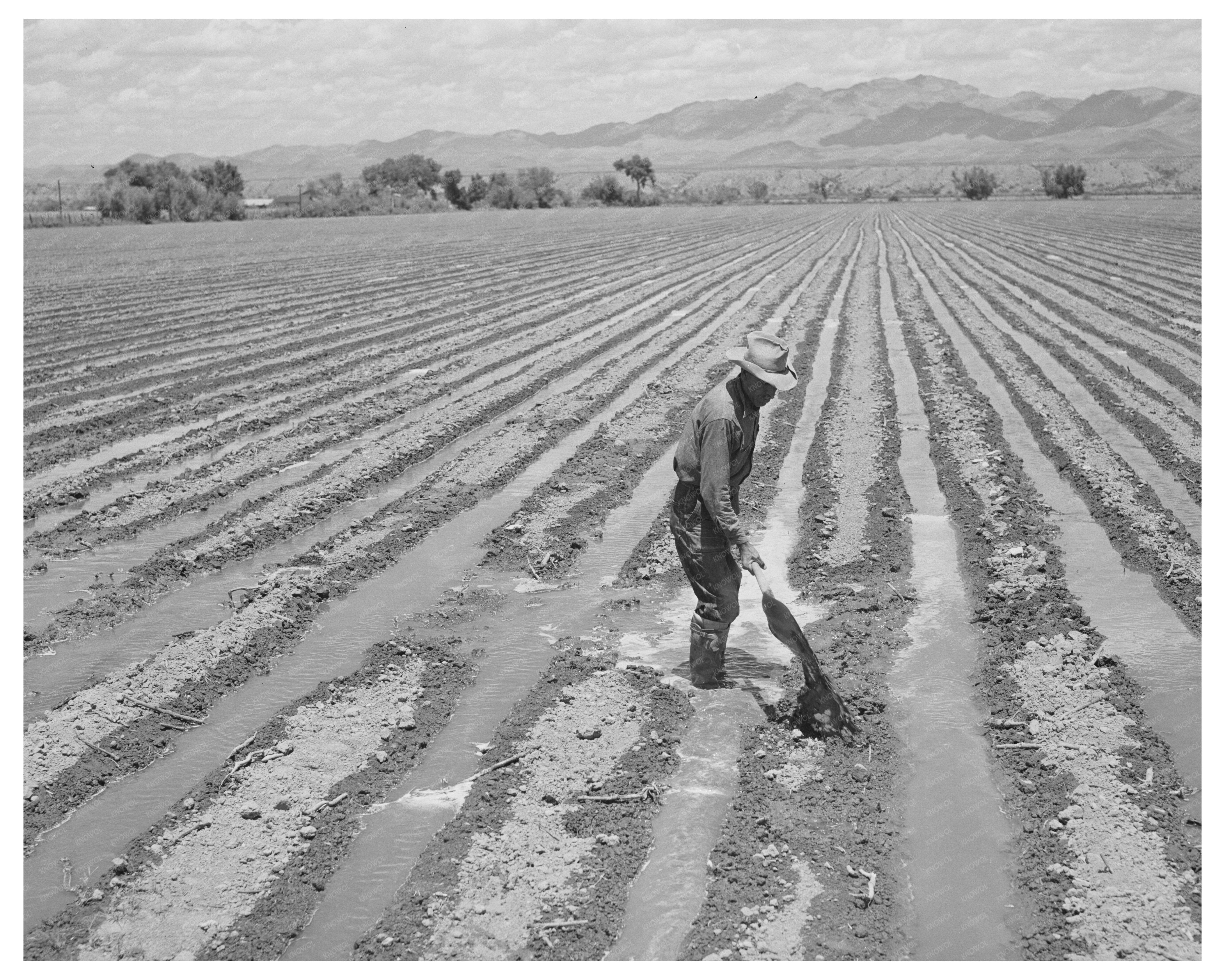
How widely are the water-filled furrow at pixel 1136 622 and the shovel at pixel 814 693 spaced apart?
141cm

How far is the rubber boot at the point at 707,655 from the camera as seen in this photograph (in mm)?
5656

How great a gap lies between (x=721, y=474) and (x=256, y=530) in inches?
164

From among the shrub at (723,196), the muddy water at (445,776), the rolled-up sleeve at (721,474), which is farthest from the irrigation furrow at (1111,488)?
A: the shrub at (723,196)

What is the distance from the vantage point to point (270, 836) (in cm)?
437

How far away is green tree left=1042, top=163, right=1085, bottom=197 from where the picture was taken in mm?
85000

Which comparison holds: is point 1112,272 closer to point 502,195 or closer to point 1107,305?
point 1107,305

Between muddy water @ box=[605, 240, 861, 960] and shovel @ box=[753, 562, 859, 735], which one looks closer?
muddy water @ box=[605, 240, 861, 960]

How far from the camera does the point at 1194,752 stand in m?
5.01

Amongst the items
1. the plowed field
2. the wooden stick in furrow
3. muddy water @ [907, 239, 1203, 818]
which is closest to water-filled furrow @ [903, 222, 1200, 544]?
the plowed field

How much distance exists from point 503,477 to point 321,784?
5.06 m

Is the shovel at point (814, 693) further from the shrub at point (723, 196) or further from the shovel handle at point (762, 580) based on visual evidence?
the shrub at point (723, 196)

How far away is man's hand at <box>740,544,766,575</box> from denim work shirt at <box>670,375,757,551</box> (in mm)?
27

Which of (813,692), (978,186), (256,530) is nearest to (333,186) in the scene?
(978,186)

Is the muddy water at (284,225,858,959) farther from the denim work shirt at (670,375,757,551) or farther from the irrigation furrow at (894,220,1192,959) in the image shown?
the irrigation furrow at (894,220,1192,959)
